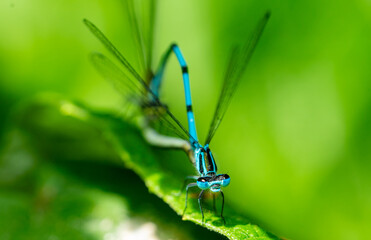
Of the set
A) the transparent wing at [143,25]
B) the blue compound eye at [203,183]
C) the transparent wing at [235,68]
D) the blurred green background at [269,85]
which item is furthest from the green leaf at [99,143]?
the transparent wing at [143,25]

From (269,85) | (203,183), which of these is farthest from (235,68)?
(203,183)

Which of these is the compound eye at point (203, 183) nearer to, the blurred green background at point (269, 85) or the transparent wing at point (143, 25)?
the blurred green background at point (269, 85)

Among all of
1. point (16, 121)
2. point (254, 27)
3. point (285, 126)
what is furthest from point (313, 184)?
point (16, 121)

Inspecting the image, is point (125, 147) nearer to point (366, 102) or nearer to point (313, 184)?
point (313, 184)

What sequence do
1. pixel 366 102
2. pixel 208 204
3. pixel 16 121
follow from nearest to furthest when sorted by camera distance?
pixel 208 204 → pixel 366 102 → pixel 16 121

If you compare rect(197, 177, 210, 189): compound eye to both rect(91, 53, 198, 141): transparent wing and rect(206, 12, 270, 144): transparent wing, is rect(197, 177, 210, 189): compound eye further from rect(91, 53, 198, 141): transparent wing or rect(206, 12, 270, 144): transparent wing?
rect(91, 53, 198, 141): transparent wing
